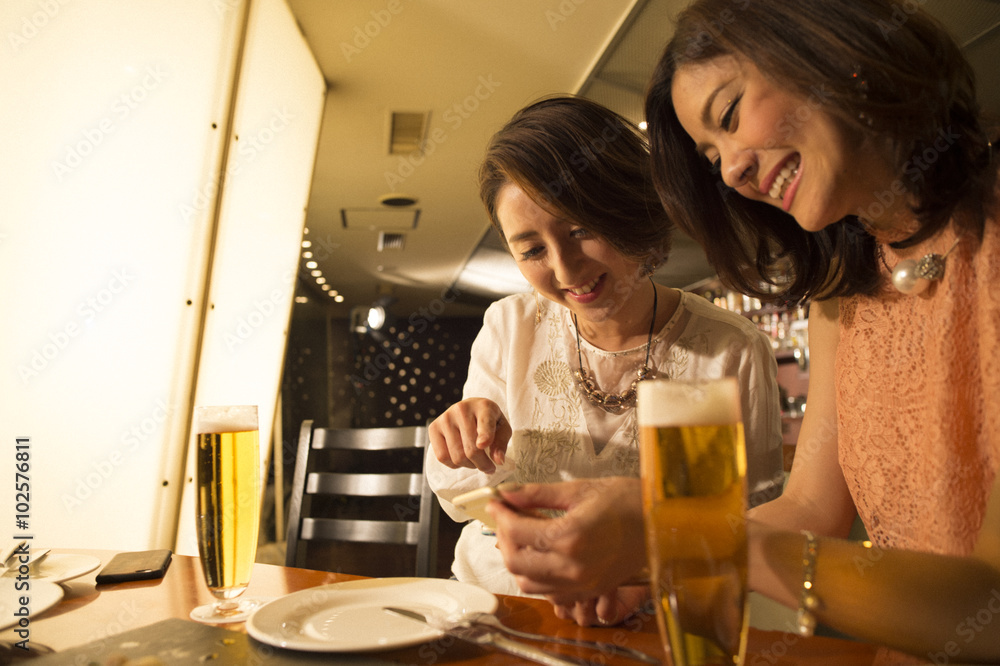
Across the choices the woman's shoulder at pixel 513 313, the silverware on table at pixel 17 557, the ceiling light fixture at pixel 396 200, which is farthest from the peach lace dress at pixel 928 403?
the ceiling light fixture at pixel 396 200

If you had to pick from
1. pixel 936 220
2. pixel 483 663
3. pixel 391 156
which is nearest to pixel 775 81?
pixel 936 220

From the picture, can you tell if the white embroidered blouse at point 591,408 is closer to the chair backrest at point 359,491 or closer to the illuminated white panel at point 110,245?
the chair backrest at point 359,491

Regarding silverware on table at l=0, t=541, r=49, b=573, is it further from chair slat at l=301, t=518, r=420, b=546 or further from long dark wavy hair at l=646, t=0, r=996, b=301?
long dark wavy hair at l=646, t=0, r=996, b=301

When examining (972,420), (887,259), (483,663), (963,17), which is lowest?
(483,663)

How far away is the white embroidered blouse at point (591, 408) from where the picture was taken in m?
1.40

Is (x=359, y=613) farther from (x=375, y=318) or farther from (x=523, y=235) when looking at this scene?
(x=375, y=318)

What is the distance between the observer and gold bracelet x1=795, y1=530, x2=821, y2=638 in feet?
2.20

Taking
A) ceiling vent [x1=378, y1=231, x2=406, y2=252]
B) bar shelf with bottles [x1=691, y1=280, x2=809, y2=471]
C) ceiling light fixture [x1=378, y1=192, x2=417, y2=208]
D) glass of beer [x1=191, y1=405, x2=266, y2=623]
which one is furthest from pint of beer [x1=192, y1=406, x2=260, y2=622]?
ceiling vent [x1=378, y1=231, x2=406, y2=252]

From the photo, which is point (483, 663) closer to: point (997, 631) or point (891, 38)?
point (997, 631)

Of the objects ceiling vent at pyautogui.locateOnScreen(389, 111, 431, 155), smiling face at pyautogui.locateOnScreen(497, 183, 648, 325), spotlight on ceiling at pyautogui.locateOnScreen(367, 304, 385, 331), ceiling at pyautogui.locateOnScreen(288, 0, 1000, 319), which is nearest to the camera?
smiling face at pyautogui.locateOnScreen(497, 183, 648, 325)

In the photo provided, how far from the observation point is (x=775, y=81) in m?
0.91

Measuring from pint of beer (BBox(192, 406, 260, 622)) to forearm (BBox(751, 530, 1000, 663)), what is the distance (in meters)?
0.66

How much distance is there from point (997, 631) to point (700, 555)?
0.38 meters

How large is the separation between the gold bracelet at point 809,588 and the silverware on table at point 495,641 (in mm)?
262
